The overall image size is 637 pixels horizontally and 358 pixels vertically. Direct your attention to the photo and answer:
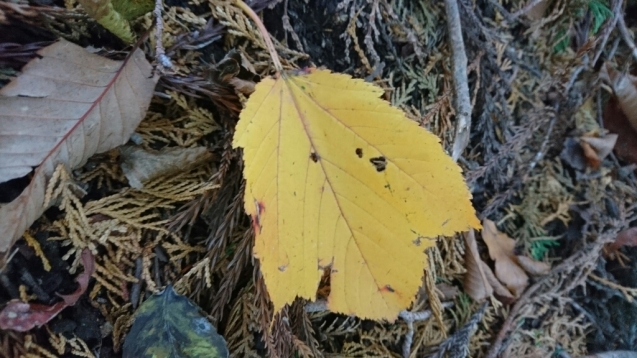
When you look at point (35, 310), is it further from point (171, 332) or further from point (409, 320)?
point (409, 320)

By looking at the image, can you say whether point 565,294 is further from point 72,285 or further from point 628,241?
point 72,285

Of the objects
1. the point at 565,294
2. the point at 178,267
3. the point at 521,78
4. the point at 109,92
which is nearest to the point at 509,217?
the point at 565,294

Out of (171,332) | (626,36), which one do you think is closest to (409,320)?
(171,332)

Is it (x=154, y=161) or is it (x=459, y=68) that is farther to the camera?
(x=459, y=68)

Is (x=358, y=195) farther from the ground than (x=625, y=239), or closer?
farther from the ground

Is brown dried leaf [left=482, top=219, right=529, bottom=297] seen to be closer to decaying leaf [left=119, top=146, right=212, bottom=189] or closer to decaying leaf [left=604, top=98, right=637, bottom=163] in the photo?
decaying leaf [left=604, top=98, right=637, bottom=163]
